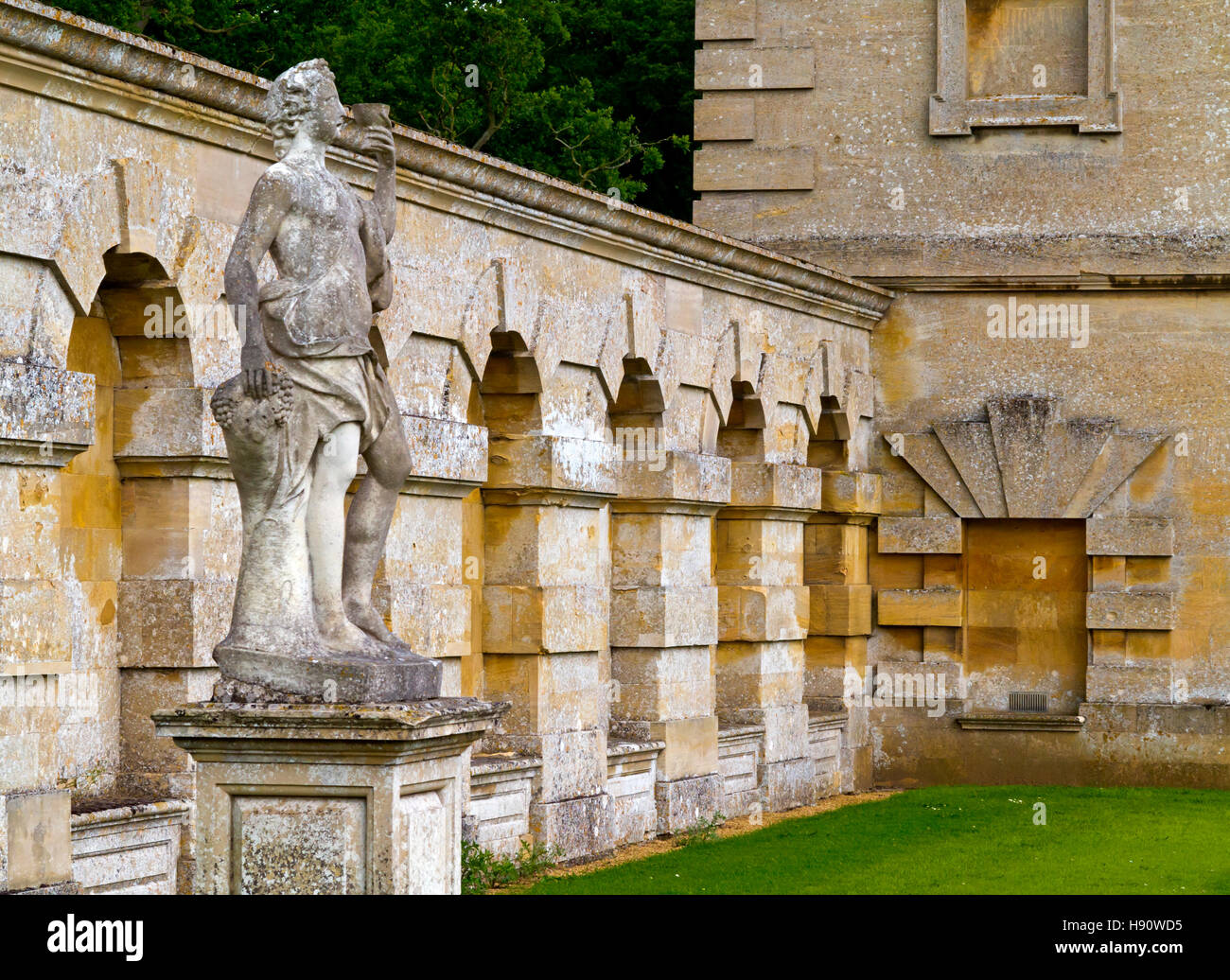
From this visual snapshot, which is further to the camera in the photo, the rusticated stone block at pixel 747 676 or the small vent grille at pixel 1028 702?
the small vent grille at pixel 1028 702

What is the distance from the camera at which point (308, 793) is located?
7.32m

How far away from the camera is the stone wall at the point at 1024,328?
17.0m

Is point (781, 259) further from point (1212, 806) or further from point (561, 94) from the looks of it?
point (561, 94)

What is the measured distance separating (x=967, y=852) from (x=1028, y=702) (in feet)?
15.3

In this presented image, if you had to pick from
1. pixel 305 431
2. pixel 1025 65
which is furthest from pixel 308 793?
pixel 1025 65

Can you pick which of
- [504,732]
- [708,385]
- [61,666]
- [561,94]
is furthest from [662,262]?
[561,94]

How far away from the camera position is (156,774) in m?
9.79

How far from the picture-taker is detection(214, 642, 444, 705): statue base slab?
7.30 meters

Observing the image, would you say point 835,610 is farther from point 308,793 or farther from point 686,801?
point 308,793

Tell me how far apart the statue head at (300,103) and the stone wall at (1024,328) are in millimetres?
10137

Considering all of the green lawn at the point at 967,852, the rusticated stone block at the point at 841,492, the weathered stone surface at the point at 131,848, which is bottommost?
the green lawn at the point at 967,852

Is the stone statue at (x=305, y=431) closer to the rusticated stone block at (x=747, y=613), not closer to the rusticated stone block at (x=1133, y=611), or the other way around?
the rusticated stone block at (x=747, y=613)

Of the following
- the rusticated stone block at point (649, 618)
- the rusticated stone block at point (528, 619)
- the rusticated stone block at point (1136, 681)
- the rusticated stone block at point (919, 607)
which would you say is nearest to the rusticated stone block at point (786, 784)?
the rusticated stone block at point (919, 607)

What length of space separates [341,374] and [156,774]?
3.00m
